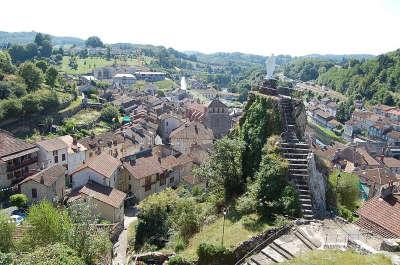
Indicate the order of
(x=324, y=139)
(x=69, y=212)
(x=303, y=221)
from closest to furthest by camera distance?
(x=303, y=221) < (x=69, y=212) < (x=324, y=139)

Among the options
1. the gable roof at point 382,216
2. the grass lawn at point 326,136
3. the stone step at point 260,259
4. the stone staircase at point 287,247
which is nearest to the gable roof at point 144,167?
the stone staircase at point 287,247

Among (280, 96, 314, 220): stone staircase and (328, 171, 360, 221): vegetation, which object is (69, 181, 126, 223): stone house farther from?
(328, 171, 360, 221): vegetation

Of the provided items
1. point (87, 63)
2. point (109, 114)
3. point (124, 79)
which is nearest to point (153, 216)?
point (109, 114)

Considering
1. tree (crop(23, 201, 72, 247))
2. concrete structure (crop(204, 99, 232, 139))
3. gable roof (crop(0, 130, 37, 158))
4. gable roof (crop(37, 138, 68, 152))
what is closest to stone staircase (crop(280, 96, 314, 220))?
tree (crop(23, 201, 72, 247))

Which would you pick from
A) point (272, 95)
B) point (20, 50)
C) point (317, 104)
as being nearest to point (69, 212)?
point (272, 95)

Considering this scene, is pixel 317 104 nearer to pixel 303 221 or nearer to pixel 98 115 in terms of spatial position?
pixel 98 115

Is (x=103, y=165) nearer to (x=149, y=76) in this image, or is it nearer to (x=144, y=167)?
(x=144, y=167)

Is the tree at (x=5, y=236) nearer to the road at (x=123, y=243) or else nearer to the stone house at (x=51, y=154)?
the road at (x=123, y=243)
